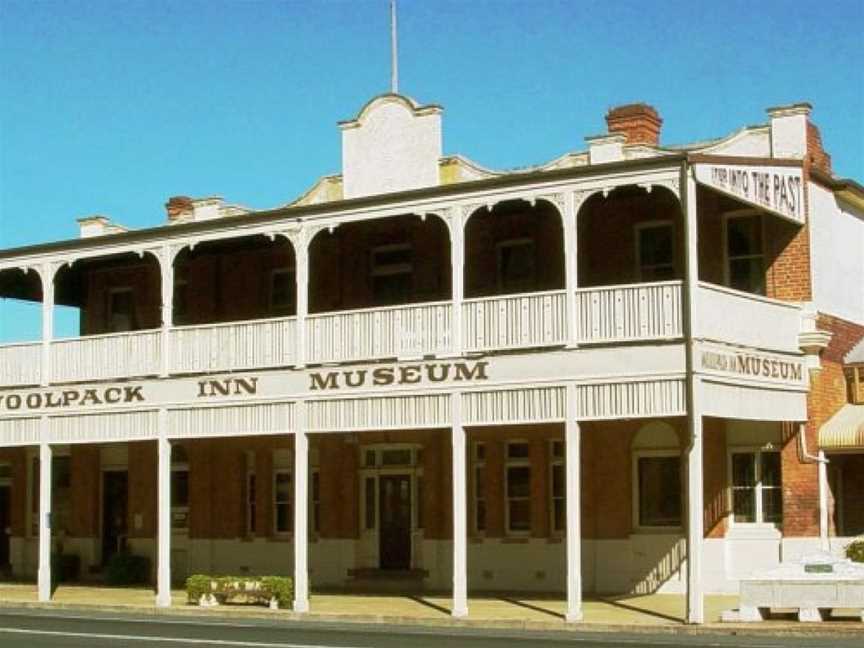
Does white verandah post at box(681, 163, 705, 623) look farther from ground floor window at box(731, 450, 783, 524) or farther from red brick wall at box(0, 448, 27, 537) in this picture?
red brick wall at box(0, 448, 27, 537)

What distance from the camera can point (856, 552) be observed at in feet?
84.4

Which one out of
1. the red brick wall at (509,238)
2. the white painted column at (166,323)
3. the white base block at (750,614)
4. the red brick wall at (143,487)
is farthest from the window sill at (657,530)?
the red brick wall at (143,487)

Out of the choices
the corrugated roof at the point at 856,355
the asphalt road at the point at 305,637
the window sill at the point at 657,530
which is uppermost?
the corrugated roof at the point at 856,355

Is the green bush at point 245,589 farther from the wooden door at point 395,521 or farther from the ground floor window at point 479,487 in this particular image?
the ground floor window at point 479,487

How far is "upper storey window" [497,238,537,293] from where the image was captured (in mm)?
30219

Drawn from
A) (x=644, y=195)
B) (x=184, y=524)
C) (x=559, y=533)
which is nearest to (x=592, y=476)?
(x=559, y=533)

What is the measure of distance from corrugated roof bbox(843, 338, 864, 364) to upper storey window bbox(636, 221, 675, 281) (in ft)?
11.5

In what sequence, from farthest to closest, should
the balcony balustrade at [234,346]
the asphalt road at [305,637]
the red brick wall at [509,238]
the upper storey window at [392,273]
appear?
the upper storey window at [392,273] → the red brick wall at [509,238] → the balcony balustrade at [234,346] → the asphalt road at [305,637]

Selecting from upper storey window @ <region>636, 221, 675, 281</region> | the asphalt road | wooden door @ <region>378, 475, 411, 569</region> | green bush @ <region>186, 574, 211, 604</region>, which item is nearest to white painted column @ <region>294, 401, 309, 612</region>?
the asphalt road

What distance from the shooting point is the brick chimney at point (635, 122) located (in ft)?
96.7

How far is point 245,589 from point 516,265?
8215 mm

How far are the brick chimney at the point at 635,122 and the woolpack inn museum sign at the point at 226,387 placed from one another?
6.65 metres

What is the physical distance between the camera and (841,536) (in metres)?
27.3

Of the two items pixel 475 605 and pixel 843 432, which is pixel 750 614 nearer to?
pixel 843 432
